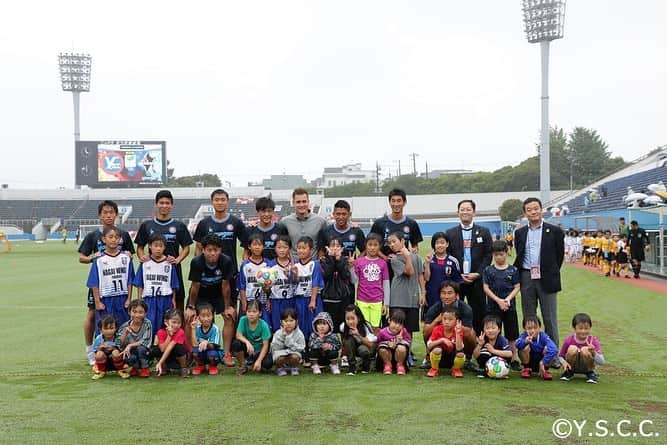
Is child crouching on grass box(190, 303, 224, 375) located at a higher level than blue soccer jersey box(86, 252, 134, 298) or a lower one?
lower

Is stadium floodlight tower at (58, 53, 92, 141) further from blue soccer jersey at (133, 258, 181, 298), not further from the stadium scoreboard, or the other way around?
blue soccer jersey at (133, 258, 181, 298)

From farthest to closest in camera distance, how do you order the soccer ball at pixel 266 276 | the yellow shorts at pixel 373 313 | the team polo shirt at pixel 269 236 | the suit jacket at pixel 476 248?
the team polo shirt at pixel 269 236 < the suit jacket at pixel 476 248 < the yellow shorts at pixel 373 313 < the soccer ball at pixel 266 276

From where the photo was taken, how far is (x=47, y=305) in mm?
11531

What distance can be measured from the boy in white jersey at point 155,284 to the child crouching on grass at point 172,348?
334 mm

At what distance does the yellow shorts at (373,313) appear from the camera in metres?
6.33

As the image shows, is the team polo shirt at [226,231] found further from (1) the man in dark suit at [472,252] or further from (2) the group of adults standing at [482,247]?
(1) the man in dark suit at [472,252]

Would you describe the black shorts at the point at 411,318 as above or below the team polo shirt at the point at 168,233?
below

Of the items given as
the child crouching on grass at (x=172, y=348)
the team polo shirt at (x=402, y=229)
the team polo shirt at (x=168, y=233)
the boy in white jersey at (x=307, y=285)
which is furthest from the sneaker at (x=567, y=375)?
the team polo shirt at (x=168, y=233)

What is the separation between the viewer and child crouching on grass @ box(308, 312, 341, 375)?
19.4 ft

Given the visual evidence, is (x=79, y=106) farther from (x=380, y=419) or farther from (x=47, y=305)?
(x=380, y=419)

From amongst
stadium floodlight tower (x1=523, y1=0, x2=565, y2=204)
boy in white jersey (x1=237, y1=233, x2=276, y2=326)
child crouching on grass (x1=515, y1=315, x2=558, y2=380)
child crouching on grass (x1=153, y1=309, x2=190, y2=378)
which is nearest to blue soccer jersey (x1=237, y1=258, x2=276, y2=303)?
boy in white jersey (x1=237, y1=233, x2=276, y2=326)

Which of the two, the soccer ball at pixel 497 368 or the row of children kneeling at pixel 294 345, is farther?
the row of children kneeling at pixel 294 345

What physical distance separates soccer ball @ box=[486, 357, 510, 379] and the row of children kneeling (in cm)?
1

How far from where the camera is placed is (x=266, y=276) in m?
6.12
